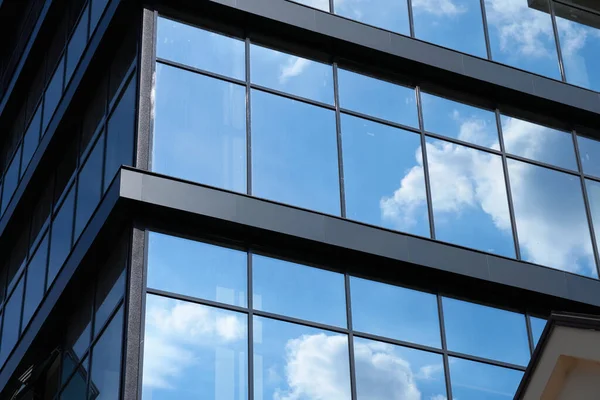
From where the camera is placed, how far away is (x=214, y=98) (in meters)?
24.3

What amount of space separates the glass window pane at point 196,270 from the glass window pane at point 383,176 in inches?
122

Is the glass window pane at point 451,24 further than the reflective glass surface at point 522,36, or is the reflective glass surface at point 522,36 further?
the reflective glass surface at point 522,36

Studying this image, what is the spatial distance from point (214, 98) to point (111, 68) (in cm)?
350

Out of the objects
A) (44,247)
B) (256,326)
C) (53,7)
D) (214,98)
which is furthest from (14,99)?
(256,326)

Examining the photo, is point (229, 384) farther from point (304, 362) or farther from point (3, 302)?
point (3, 302)

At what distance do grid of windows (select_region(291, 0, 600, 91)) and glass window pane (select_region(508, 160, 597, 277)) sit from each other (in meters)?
2.96

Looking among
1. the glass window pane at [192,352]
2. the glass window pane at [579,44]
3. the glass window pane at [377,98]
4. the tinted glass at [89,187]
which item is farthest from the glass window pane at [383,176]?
the glass window pane at [579,44]

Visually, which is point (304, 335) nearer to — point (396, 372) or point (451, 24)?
point (396, 372)

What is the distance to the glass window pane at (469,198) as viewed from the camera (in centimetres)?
2562

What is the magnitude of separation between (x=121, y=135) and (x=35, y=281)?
21.5ft

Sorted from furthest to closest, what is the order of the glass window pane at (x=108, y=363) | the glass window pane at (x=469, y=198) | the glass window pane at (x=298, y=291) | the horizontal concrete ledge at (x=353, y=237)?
the glass window pane at (x=469, y=198)
the glass window pane at (x=298, y=291)
the horizontal concrete ledge at (x=353, y=237)
the glass window pane at (x=108, y=363)

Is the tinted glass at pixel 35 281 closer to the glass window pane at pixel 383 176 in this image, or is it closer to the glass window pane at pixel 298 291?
the glass window pane at pixel 298 291

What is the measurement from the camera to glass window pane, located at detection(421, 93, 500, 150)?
88.2 ft

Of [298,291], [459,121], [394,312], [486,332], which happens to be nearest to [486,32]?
[459,121]
